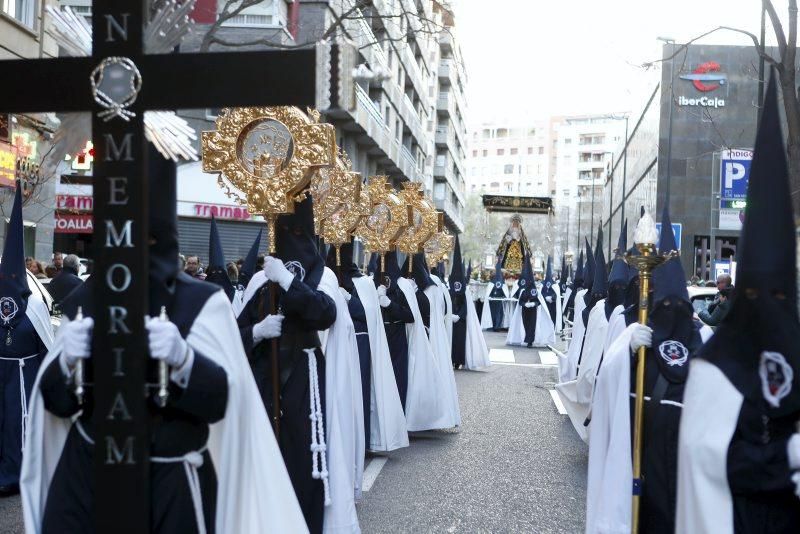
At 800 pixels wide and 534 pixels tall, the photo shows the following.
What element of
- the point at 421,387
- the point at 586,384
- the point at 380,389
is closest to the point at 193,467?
the point at 586,384

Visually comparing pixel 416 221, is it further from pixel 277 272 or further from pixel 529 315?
pixel 529 315

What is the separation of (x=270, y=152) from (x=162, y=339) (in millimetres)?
2696

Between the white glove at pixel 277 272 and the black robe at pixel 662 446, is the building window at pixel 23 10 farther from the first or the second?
the black robe at pixel 662 446

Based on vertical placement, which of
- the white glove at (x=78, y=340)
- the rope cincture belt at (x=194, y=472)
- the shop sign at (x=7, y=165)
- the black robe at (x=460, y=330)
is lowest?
the black robe at (x=460, y=330)

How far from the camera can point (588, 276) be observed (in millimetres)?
19266

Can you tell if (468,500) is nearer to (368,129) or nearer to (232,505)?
(232,505)

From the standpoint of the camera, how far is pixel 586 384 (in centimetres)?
904

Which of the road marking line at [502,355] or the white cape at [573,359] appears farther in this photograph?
the road marking line at [502,355]

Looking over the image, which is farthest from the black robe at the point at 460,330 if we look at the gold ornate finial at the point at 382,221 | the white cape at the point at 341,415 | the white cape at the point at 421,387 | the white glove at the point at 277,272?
the white glove at the point at 277,272

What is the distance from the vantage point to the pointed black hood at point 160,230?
143 inches

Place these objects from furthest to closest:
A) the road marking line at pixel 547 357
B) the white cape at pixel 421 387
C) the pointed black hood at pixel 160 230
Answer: the road marking line at pixel 547 357 → the white cape at pixel 421 387 → the pointed black hood at pixel 160 230

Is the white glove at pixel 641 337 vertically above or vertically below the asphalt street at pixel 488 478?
above

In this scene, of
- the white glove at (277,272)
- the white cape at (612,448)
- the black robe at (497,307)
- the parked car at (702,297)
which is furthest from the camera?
the black robe at (497,307)

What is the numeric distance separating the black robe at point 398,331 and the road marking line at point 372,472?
1.73m
